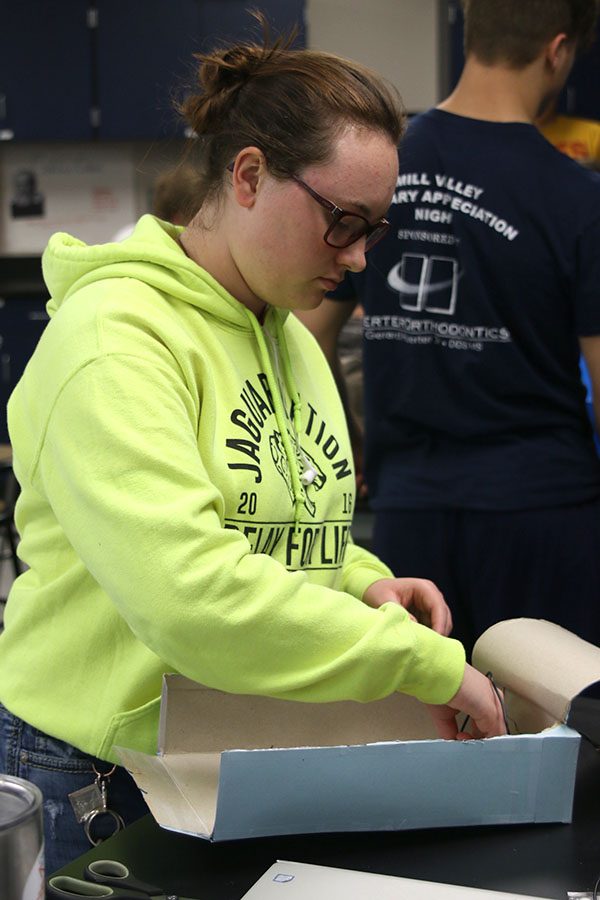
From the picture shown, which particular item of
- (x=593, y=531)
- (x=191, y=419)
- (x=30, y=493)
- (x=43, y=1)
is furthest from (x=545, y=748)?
(x=43, y=1)

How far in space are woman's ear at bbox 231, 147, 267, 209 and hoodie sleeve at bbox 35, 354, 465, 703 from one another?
24 cm

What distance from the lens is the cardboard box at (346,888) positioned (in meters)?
0.89

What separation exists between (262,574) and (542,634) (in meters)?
0.37

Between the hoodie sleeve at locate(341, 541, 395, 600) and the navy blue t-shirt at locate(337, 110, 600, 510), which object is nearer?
the hoodie sleeve at locate(341, 541, 395, 600)

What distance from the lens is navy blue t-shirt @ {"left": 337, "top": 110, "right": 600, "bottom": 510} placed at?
6.31 ft

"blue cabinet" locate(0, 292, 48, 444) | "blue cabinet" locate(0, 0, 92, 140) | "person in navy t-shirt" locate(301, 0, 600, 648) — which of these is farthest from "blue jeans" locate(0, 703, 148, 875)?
"blue cabinet" locate(0, 0, 92, 140)

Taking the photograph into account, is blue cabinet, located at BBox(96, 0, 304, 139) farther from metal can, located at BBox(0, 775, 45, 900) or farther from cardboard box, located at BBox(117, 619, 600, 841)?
metal can, located at BBox(0, 775, 45, 900)

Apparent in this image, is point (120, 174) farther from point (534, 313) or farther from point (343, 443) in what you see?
point (343, 443)

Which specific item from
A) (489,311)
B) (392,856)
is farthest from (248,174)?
(489,311)

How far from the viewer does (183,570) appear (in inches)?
38.0

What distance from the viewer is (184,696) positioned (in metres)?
1.07

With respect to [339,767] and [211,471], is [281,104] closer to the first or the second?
[211,471]

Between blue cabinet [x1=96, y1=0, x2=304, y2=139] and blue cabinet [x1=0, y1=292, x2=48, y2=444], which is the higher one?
blue cabinet [x1=96, y1=0, x2=304, y2=139]

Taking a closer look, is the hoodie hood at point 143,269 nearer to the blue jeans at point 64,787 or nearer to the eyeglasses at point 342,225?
the eyeglasses at point 342,225
